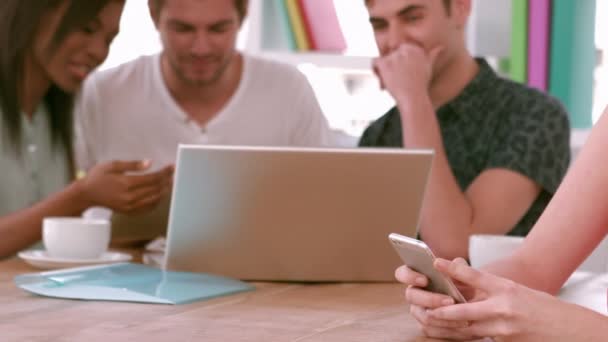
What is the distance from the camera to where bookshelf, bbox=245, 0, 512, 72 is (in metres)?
2.61

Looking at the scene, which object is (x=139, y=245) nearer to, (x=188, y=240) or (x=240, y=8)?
(x=188, y=240)

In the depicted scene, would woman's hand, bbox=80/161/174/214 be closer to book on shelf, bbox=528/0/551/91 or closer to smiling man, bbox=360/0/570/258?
smiling man, bbox=360/0/570/258

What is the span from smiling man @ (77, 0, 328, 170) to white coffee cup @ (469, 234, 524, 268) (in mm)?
1202

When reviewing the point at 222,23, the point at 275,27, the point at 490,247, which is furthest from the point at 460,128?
the point at 275,27

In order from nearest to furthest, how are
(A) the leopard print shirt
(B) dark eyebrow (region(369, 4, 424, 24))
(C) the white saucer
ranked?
1. (C) the white saucer
2. (A) the leopard print shirt
3. (B) dark eyebrow (region(369, 4, 424, 24))

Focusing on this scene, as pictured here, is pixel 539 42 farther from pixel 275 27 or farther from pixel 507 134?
pixel 275 27

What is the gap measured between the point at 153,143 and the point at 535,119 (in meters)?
1.05

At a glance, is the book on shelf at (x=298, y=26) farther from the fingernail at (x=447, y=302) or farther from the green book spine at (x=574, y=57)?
the fingernail at (x=447, y=302)

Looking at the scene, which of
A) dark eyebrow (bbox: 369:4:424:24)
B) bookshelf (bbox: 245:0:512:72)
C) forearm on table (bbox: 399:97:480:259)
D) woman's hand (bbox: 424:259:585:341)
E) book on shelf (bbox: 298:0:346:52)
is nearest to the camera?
woman's hand (bbox: 424:259:585:341)

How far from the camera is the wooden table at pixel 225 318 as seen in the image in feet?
3.18

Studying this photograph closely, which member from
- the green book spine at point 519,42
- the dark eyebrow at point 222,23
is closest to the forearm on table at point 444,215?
the green book spine at point 519,42

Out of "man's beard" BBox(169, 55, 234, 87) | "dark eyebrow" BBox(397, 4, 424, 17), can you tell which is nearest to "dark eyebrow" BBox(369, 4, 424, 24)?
"dark eyebrow" BBox(397, 4, 424, 17)

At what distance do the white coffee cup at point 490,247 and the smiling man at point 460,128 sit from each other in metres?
0.50

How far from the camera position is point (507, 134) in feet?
6.91
